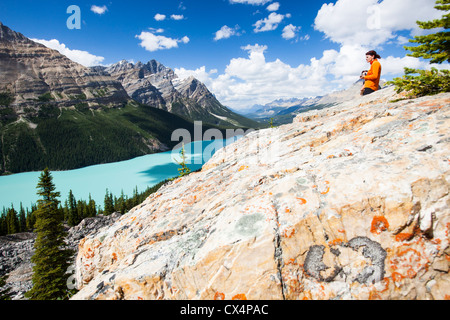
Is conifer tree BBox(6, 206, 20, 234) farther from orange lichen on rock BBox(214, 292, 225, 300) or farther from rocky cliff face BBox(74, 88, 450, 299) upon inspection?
orange lichen on rock BBox(214, 292, 225, 300)

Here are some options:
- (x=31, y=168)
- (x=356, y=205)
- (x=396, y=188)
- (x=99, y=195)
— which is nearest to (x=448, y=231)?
(x=396, y=188)

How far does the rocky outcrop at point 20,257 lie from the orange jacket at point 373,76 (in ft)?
158

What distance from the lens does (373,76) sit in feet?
42.4

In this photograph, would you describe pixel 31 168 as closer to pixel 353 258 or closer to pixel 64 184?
pixel 64 184

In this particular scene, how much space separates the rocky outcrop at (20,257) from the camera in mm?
44925

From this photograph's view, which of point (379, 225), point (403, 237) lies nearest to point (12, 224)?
point (379, 225)

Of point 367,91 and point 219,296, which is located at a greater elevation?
point 367,91

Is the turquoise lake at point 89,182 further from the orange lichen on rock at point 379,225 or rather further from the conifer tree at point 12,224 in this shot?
the orange lichen on rock at point 379,225

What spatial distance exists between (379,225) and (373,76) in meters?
12.0

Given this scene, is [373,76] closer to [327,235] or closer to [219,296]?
[327,235]

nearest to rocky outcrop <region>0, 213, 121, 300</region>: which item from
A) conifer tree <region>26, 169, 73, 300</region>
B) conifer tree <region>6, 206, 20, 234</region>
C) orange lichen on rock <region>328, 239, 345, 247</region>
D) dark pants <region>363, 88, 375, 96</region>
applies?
conifer tree <region>6, 206, 20, 234</region>

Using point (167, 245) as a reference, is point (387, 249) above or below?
above

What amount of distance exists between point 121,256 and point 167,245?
103 inches

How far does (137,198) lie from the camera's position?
352ft
